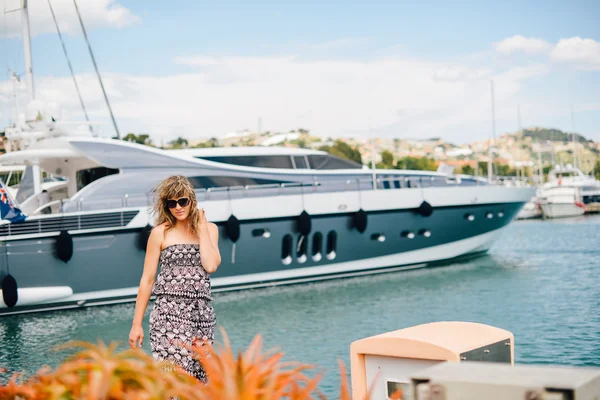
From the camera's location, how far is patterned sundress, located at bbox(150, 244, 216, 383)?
161 inches

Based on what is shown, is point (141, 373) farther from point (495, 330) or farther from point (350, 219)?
point (350, 219)

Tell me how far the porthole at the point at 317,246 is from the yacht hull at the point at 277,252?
0.08ft

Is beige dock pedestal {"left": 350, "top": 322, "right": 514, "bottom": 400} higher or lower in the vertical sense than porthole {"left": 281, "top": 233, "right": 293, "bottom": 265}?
higher

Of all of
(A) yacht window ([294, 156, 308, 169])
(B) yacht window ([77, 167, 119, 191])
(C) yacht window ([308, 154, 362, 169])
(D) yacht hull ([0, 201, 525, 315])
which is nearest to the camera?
(D) yacht hull ([0, 201, 525, 315])

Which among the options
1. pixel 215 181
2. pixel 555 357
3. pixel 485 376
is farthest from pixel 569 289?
pixel 485 376

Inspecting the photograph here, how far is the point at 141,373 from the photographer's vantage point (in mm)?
2309

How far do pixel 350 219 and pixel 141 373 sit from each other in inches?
664

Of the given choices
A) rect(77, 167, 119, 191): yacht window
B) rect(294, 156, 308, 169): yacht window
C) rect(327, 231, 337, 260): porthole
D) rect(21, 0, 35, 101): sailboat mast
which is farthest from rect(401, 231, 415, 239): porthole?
rect(21, 0, 35, 101): sailboat mast

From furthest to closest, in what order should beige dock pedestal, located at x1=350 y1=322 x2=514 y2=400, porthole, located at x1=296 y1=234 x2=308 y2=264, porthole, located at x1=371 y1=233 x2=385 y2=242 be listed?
porthole, located at x1=371 y1=233 x2=385 y2=242, porthole, located at x1=296 y1=234 x2=308 y2=264, beige dock pedestal, located at x1=350 y1=322 x2=514 y2=400

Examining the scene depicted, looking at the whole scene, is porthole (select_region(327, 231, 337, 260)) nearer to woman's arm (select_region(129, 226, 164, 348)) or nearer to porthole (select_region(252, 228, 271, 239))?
porthole (select_region(252, 228, 271, 239))

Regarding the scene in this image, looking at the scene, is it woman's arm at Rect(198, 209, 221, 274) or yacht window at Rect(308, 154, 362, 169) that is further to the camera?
yacht window at Rect(308, 154, 362, 169)

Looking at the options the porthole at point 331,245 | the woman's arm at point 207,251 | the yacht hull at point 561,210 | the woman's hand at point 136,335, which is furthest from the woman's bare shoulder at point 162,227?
the yacht hull at point 561,210

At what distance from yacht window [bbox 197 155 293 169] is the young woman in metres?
14.4

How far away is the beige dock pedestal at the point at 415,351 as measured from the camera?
366 centimetres
